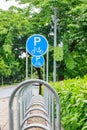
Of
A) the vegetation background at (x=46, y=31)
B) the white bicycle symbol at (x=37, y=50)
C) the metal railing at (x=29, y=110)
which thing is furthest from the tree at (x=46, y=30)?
the metal railing at (x=29, y=110)

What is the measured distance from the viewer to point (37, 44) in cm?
1123

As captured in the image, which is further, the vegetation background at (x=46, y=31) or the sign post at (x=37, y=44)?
the vegetation background at (x=46, y=31)

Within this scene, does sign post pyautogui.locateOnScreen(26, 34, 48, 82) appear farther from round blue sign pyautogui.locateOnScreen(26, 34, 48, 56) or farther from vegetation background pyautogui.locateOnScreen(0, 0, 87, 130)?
vegetation background pyautogui.locateOnScreen(0, 0, 87, 130)

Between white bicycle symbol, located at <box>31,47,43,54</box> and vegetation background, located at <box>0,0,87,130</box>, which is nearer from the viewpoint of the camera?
white bicycle symbol, located at <box>31,47,43,54</box>

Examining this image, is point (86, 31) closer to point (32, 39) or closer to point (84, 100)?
point (32, 39)

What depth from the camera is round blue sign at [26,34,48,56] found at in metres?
11.1

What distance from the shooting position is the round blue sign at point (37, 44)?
11094 millimetres

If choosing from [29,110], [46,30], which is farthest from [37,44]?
[46,30]

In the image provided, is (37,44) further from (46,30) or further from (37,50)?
(46,30)

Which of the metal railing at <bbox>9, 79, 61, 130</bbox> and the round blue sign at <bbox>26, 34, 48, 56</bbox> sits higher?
the round blue sign at <bbox>26, 34, 48, 56</bbox>

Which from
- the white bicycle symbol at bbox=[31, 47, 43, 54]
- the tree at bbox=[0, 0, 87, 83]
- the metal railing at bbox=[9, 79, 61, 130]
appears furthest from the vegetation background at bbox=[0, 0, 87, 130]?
the metal railing at bbox=[9, 79, 61, 130]

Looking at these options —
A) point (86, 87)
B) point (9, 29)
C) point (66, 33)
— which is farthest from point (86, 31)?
point (86, 87)

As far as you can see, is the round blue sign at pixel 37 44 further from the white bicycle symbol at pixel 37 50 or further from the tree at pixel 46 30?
the tree at pixel 46 30

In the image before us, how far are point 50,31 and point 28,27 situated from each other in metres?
2.28
